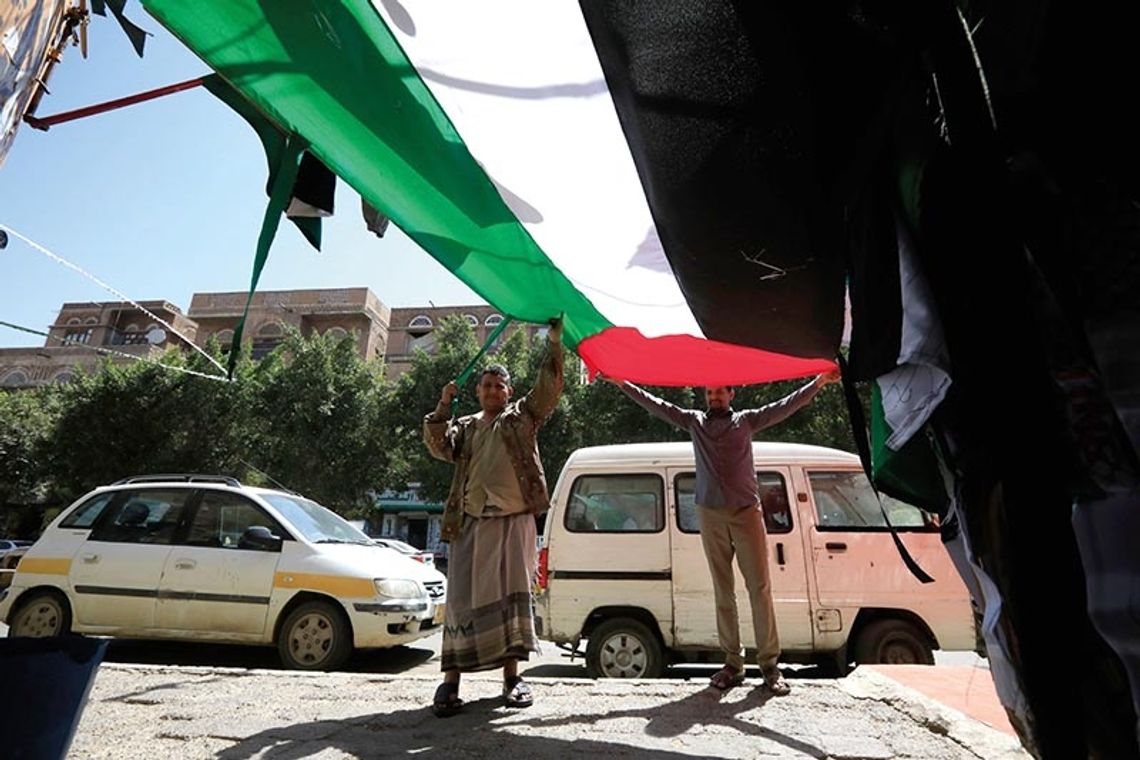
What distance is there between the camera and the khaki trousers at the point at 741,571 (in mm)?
3410

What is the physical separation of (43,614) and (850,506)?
25.3ft

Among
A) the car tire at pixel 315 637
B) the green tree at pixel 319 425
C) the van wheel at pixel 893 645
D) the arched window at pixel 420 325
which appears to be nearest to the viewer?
the van wheel at pixel 893 645

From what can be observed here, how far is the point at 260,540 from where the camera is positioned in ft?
17.8

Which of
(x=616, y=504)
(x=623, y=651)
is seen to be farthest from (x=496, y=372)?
(x=623, y=651)

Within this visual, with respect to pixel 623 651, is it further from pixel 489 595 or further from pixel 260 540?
pixel 260 540

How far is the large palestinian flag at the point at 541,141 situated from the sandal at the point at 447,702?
83.8 inches

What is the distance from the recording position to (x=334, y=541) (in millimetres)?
5805

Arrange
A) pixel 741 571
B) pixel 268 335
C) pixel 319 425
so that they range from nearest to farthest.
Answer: pixel 741 571 → pixel 319 425 → pixel 268 335

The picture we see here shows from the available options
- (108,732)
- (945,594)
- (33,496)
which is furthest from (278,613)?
(33,496)

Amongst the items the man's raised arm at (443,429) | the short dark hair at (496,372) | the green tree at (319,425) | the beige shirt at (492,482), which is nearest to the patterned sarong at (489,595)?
the beige shirt at (492,482)

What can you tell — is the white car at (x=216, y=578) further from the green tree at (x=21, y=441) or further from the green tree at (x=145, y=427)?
→ the green tree at (x=21, y=441)

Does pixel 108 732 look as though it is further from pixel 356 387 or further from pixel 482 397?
pixel 356 387

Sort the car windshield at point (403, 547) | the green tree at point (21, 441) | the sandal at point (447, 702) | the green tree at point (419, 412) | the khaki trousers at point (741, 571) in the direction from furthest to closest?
the green tree at point (21, 441) → the green tree at point (419, 412) → the car windshield at point (403, 547) → the khaki trousers at point (741, 571) → the sandal at point (447, 702)

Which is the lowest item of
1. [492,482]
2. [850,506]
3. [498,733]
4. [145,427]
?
[498,733]
